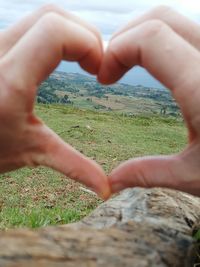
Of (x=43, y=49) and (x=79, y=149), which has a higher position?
(x=43, y=49)

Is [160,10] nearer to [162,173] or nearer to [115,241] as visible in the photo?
[162,173]

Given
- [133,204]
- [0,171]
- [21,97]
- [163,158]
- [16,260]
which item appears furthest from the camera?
[133,204]

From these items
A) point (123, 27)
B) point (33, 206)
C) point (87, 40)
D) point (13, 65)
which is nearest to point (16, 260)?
point (13, 65)

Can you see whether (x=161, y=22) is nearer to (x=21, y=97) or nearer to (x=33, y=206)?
(x=21, y=97)

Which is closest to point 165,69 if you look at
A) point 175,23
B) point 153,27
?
point 153,27

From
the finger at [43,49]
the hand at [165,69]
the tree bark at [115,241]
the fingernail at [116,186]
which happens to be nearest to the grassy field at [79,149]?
the tree bark at [115,241]

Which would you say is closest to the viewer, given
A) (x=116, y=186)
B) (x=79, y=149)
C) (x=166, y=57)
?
(x=166, y=57)
